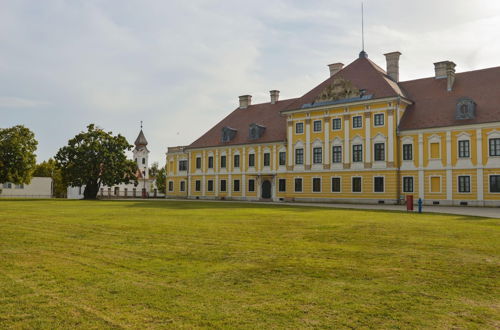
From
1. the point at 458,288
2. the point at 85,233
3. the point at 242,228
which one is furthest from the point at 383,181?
the point at 458,288

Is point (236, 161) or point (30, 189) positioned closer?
point (236, 161)

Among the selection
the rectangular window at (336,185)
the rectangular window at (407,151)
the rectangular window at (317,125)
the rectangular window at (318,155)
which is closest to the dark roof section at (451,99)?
the rectangular window at (407,151)

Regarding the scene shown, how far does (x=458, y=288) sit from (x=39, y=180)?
259 feet

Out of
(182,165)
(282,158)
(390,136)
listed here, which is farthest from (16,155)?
(390,136)

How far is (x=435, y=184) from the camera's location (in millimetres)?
37406

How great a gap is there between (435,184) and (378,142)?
599cm

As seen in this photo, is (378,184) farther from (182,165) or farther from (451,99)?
(182,165)

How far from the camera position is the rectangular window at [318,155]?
44041 mm

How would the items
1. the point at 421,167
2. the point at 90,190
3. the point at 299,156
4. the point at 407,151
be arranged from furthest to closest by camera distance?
the point at 90,190 < the point at 299,156 < the point at 407,151 < the point at 421,167

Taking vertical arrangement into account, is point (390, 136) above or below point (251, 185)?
above

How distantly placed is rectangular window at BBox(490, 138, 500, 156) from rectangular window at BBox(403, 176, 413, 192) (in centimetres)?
651

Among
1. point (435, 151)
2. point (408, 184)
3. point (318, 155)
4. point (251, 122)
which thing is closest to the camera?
point (435, 151)

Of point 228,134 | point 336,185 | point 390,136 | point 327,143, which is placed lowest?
point 336,185

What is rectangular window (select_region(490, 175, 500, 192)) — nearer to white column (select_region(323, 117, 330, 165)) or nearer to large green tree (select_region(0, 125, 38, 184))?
white column (select_region(323, 117, 330, 165))
